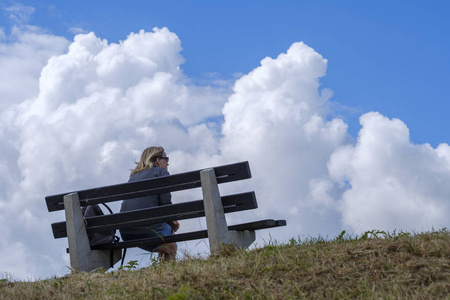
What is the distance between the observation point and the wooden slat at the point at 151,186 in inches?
282

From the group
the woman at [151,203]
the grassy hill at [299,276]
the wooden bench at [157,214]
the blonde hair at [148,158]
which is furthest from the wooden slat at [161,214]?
the blonde hair at [148,158]

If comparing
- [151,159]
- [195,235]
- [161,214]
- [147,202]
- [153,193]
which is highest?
[151,159]

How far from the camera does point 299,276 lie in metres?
5.25

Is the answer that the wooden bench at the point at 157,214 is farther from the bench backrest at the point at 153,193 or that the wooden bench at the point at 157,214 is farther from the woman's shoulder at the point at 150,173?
the woman's shoulder at the point at 150,173

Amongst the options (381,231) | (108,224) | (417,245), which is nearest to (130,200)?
(108,224)

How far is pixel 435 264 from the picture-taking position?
5121 millimetres

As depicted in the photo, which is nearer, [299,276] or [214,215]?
[299,276]

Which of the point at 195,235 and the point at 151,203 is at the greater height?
the point at 151,203

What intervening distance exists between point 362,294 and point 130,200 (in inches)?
181

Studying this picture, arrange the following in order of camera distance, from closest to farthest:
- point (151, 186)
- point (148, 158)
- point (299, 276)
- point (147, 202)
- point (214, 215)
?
point (299, 276) → point (214, 215) → point (151, 186) → point (147, 202) → point (148, 158)

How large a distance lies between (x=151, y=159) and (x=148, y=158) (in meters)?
0.06

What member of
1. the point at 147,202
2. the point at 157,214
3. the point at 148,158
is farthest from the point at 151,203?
the point at 148,158

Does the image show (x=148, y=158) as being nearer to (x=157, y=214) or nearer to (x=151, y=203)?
(x=151, y=203)

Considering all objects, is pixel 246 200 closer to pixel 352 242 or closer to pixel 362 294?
pixel 352 242
